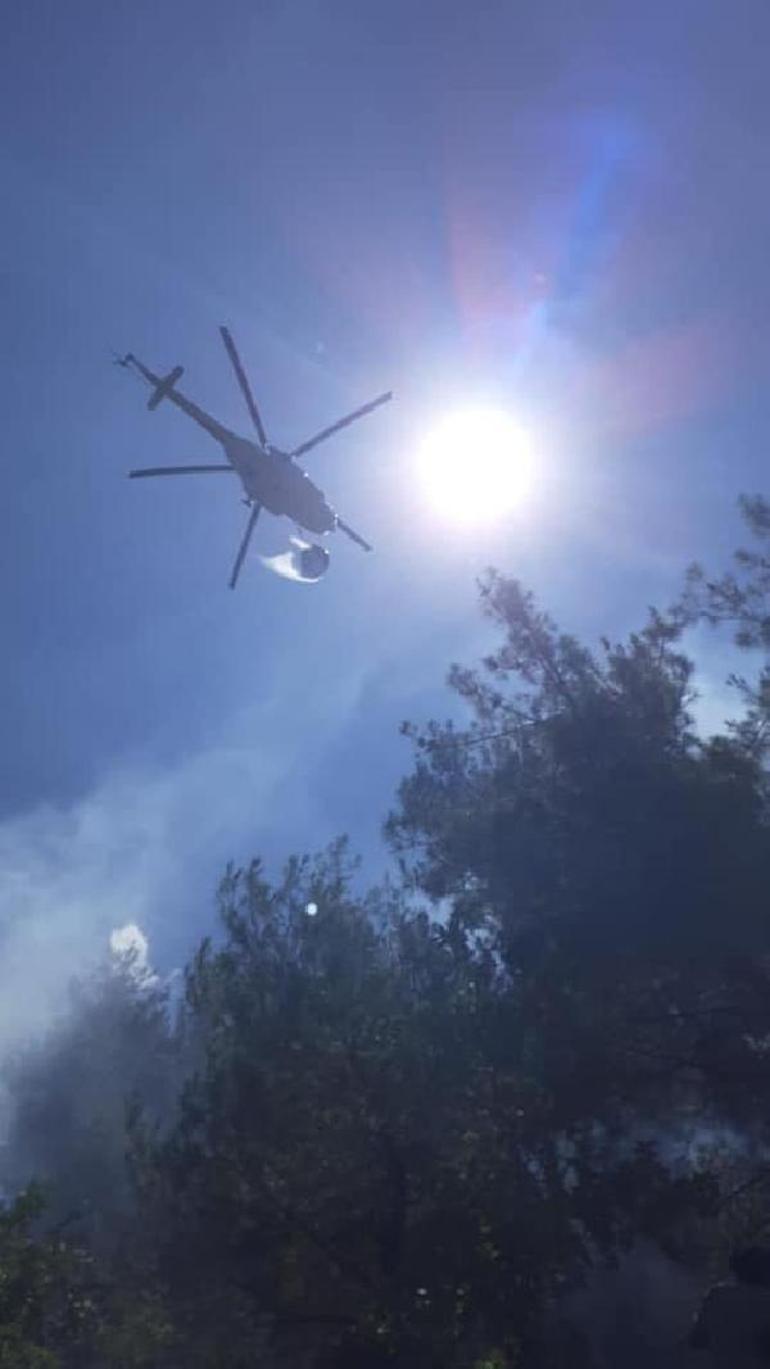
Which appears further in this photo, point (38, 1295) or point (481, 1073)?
point (481, 1073)

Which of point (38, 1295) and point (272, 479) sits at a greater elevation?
point (272, 479)

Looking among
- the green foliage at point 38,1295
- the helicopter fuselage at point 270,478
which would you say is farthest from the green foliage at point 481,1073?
the helicopter fuselage at point 270,478

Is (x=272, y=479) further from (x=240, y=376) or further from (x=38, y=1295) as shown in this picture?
(x=38, y=1295)

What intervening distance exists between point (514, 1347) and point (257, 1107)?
15.8ft

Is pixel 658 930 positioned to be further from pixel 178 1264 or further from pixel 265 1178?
pixel 178 1264

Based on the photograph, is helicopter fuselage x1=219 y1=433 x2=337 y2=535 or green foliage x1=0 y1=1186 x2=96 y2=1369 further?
helicopter fuselage x1=219 y1=433 x2=337 y2=535

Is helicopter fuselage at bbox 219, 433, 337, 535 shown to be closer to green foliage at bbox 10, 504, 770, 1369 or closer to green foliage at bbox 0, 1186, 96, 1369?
green foliage at bbox 10, 504, 770, 1369

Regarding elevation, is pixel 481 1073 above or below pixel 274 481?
below

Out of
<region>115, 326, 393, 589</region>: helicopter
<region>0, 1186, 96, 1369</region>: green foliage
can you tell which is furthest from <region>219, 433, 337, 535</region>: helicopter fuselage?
<region>0, 1186, 96, 1369</region>: green foliage

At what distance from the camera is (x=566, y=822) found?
19406 mm

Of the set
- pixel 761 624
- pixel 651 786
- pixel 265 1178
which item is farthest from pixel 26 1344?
pixel 761 624

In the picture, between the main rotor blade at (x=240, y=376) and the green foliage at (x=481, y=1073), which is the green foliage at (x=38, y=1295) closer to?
the green foliage at (x=481, y=1073)

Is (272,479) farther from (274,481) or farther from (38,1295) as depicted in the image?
(38,1295)

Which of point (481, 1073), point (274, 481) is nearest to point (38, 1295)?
point (481, 1073)
